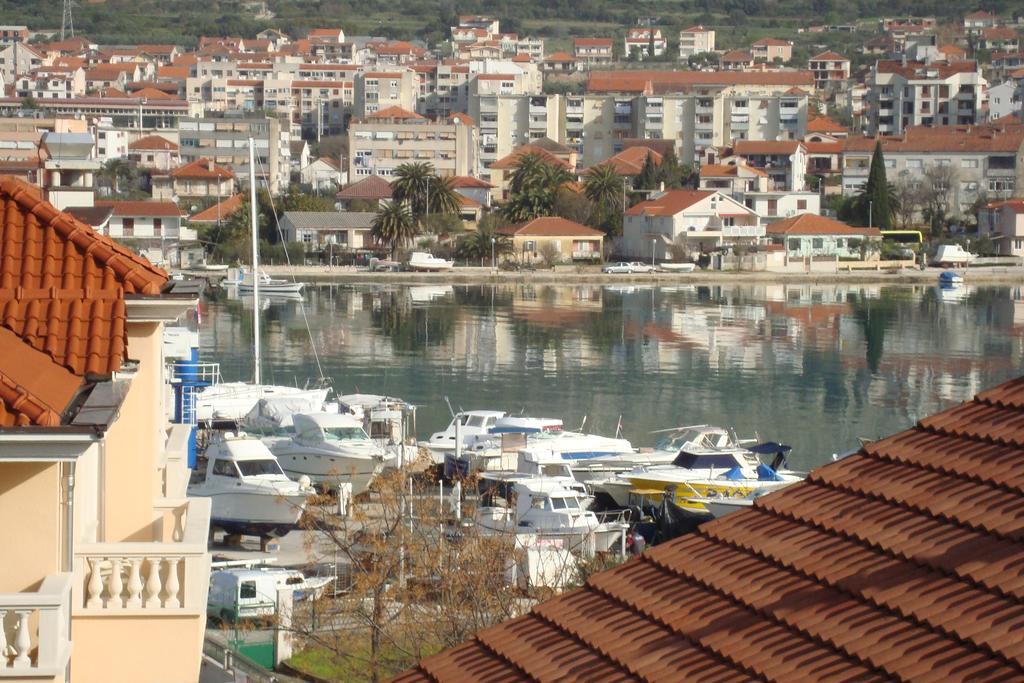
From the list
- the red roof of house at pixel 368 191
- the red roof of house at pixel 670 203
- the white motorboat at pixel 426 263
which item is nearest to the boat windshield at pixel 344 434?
the white motorboat at pixel 426 263

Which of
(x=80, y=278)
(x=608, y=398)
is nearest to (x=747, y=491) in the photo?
(x=608, y=398)

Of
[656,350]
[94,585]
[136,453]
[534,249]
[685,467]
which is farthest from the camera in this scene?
[534,249]

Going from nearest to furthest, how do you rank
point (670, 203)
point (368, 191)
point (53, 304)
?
point (53, 304), point (670, 203), point (368, 191)

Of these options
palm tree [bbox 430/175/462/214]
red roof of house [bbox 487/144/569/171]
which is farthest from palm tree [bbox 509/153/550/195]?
red roof of house [bbox 487/144/569/171]

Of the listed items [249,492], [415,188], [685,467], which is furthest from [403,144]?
[249,492]

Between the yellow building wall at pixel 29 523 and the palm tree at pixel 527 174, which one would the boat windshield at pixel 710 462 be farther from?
the palm tree at pixel 527 174

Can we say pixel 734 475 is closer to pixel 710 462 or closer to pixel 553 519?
pixel 710 462

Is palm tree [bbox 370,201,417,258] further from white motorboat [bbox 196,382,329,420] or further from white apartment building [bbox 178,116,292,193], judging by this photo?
white motorboat [bbox 196,382,329,420]
